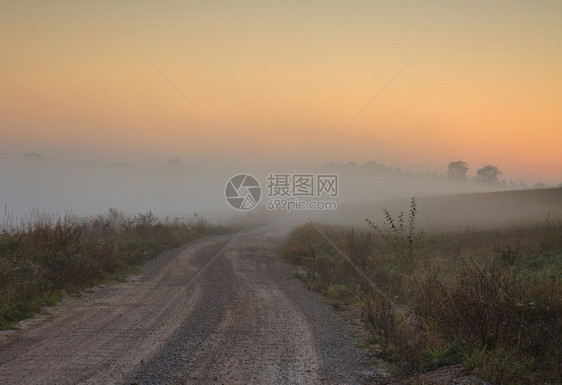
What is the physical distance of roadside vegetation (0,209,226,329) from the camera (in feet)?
29.7

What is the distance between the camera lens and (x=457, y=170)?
123 meters

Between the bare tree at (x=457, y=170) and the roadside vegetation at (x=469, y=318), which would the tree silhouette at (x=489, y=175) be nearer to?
the bare tree at (x=457, y=170)

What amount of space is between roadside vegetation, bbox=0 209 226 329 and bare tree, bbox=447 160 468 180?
12022cm

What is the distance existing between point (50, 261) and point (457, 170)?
12824 centimetres

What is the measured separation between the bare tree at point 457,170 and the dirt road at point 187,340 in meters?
123

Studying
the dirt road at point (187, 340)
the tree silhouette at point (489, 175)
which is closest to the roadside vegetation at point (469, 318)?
the dirt road at point (187, 340)

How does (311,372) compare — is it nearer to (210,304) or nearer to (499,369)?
(499,369)

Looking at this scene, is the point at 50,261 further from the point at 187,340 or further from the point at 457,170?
the point at 457,170

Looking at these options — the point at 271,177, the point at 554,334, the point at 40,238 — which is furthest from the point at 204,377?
the point at 271,177

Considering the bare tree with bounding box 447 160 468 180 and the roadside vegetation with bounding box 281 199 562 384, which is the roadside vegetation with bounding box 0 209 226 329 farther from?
the bare tree with bounding box 447 160 468 180

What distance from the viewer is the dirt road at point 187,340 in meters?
5.50

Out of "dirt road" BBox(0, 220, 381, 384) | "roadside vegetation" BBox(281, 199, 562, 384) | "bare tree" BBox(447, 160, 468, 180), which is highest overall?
"bare tree" BBox(447, 160, 468, 180)

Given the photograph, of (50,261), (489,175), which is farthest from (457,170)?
(50,261)

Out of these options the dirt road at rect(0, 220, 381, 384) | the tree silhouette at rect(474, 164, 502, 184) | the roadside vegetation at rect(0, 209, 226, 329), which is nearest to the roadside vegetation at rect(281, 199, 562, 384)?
the dirt road at rect(0, 220, 381, 384)
